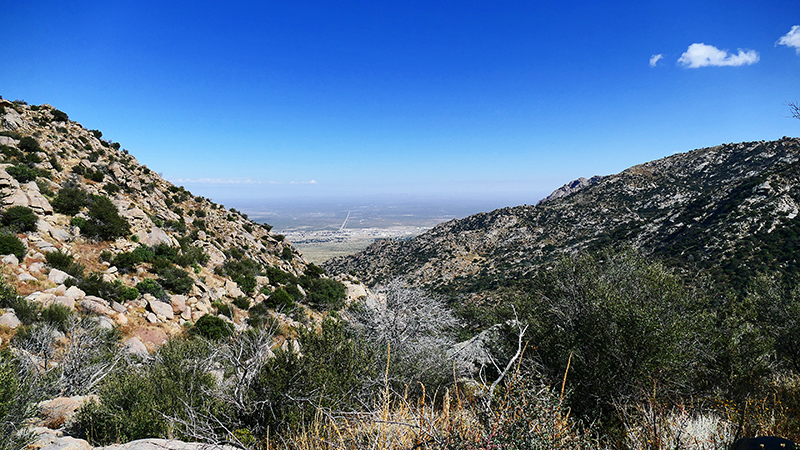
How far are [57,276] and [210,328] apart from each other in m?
4.64

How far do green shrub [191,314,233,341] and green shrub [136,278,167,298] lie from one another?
1.92 meters

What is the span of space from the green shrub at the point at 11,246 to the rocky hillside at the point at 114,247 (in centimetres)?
3

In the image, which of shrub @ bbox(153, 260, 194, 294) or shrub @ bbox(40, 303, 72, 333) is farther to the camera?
shrub @ bbox(153, 260, 194, 294)

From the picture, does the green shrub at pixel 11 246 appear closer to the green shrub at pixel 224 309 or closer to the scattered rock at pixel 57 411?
the green shrub at pixel 224 309

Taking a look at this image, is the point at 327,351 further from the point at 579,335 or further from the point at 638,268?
the point at 638,268

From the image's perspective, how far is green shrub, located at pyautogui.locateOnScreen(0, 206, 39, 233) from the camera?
33.0 feet

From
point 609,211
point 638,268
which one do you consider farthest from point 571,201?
point 638,268

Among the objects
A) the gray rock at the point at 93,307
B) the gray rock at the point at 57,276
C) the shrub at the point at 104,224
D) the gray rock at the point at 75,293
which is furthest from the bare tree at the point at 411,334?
the shrub at the point at 104,224

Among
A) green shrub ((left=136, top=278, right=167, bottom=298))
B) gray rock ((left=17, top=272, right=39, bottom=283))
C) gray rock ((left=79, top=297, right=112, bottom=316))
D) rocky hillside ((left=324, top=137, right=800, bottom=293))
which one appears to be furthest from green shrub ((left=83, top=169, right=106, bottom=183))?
rocky hillside ((left=324, top=137, right=800, bottom=293))

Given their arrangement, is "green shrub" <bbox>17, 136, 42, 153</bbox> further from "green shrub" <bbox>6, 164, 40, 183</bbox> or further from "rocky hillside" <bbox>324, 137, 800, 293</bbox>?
"rocky hillside" <bbox>324, 137, 800, 293</bbox>

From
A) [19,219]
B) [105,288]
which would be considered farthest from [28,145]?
[105,288]

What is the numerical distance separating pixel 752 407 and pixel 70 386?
12.4 metres

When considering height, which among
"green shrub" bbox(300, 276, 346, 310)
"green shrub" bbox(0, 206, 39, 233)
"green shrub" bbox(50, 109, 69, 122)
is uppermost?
"green shrub" bbox(50, 109, 69, 122)

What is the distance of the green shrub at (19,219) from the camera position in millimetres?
10055
